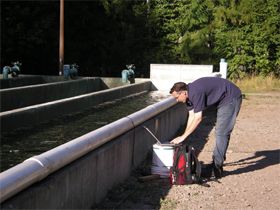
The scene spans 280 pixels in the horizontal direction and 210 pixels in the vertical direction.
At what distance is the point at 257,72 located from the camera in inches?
1214

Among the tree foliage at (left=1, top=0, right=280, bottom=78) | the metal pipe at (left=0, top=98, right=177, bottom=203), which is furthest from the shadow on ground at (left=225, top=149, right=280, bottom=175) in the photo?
the tree foliage at (left=1, top=0, right=280, bottom=78)

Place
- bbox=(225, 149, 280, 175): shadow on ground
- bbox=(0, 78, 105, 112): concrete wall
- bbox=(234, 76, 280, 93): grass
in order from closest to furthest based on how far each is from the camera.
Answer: bbox=(225, 149, 280, 175): shadow on ground < bbox=(0, 78, 105, 112): concrete wall < bbox=(234, 76, 280, 93): grass

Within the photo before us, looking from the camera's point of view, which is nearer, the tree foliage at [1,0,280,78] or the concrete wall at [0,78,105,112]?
the concrete wall at [0,78,105,112]

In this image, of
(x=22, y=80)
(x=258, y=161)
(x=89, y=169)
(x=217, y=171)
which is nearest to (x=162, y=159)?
(x=217, y=171)

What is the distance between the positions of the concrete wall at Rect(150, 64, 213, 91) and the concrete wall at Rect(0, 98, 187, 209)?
1210 cm

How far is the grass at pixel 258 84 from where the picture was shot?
1084 inches

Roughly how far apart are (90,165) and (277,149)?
560 cm

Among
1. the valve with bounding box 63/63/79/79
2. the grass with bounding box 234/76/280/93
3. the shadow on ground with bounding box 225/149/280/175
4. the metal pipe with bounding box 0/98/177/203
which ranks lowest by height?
the grass with bounding box 234/76/280/93

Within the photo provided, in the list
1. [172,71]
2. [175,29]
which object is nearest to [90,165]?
[172,71]

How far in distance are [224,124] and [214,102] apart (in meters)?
0.40

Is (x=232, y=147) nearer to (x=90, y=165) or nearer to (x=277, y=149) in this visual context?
(x=277, y=149)

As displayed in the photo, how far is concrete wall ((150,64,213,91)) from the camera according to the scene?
70.2 ft

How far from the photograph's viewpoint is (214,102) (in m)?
7.64

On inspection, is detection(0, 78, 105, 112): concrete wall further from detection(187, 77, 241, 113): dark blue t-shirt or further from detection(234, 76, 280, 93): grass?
detection(234, 76, 280, 93): grass
